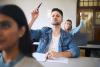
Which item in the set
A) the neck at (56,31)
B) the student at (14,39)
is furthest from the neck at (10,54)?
the neck at (56,31)

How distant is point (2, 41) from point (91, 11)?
17.8ft

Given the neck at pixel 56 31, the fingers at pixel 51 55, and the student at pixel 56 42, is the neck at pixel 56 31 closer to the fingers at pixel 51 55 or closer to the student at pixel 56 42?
the student at pixel 56 42

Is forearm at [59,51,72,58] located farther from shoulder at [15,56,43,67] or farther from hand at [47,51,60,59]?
shoulder at [15,56,43,67]

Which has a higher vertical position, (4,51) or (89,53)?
(4,51)

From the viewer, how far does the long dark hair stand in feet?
1.11

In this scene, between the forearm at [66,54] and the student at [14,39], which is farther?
the forearm at [66,54]

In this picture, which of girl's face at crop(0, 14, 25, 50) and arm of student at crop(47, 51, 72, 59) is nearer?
girl's face at crop(0, 14, 25, 50)

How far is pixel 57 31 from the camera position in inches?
49.9

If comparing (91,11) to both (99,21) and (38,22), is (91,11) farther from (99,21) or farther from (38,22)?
(38,22)

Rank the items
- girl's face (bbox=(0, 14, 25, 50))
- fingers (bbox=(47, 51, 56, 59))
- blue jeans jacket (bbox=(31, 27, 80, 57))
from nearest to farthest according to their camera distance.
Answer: girl's face (bbox=(0, 14, 25, 50)) < fingers (bbox=(47, 51, 56, 59)) < blue jeans jacket (bbox=(31, 27, 80, 57))

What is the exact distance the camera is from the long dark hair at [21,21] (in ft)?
1.11

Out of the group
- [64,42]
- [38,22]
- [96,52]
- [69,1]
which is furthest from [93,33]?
[64,42]

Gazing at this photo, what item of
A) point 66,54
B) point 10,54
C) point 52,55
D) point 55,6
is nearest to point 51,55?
point 52,55

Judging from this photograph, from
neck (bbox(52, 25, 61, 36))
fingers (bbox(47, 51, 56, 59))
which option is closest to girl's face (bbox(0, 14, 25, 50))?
fingers (bbox(47, 51, 56, 59))
